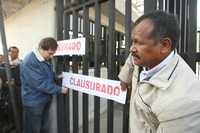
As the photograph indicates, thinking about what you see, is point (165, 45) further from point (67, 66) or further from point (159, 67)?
point (67, 66)

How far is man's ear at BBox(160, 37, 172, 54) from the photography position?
4.69 feet

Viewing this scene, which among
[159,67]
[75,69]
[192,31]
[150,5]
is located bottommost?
[75,69]

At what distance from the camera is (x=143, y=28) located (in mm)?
1466

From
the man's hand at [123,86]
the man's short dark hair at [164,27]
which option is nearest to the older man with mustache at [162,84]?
the man's short dark hair at [164,27]

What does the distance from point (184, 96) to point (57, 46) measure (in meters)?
2.52

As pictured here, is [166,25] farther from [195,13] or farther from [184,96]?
[195,13]

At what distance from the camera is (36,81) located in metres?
3.52

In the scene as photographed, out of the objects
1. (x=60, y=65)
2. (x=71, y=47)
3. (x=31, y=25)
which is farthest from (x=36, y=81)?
(x=31, y=25)

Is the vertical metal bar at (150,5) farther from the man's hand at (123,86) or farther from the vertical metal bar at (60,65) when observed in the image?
the vertical metal bar at (60,65)

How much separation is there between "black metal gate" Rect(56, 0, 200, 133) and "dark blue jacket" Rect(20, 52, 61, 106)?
0.22 meters

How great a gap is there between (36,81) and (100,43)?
3.14 ft

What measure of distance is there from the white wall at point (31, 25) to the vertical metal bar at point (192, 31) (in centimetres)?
224

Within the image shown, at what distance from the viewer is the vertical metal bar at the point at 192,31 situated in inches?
96.8

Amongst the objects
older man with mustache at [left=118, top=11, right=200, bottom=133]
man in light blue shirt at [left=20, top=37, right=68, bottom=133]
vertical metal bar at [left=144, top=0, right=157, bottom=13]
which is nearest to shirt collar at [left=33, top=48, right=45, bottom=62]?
man in light blue shirt at [left=20, top=37, right=68, bottom=133]
